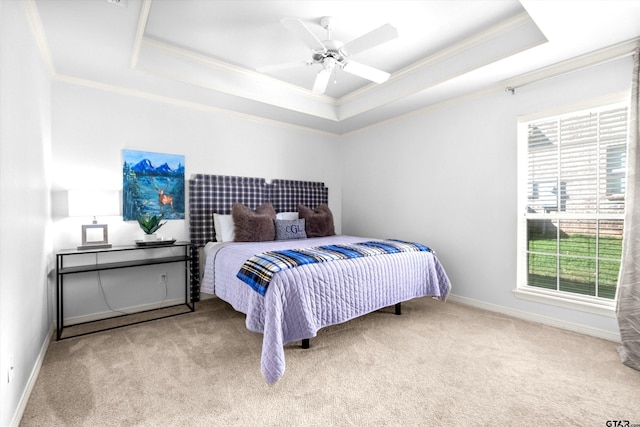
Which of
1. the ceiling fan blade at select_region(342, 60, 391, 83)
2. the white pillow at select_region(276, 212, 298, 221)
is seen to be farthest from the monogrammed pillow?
the ceiling fan blade at select_region(342, 60, 391, 83)

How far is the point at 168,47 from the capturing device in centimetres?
301

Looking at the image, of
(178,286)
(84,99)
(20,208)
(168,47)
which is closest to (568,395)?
(20,208)

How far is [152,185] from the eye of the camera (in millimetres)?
3555

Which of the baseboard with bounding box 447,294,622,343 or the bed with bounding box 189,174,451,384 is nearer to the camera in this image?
the bed with bounding box 189,174,451,384

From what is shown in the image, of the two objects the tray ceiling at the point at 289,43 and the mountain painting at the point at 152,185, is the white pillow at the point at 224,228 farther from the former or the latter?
the tray ceiling at the point at 289,43

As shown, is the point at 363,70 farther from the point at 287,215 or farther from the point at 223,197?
the point at 223,197

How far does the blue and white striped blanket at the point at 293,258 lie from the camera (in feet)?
7.61

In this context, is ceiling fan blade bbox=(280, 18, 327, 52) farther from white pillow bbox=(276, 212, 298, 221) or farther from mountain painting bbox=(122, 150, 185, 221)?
white pillow bbox=(276, 212, 298, 221)

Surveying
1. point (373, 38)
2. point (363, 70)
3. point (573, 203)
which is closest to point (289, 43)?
point (363, 70)

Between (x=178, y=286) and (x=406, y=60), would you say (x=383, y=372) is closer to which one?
(x=178, y=286)

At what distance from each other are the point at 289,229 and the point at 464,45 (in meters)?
2.70

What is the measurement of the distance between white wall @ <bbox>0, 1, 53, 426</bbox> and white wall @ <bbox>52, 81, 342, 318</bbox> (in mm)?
524

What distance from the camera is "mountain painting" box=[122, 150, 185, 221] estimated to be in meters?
3.41

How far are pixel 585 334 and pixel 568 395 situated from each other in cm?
121
